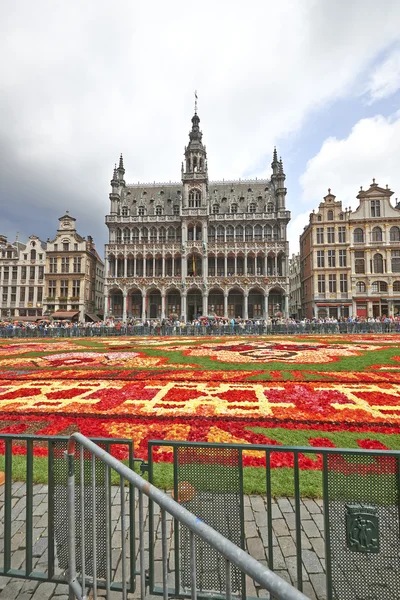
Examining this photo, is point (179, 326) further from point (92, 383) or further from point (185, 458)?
point (185, 458)

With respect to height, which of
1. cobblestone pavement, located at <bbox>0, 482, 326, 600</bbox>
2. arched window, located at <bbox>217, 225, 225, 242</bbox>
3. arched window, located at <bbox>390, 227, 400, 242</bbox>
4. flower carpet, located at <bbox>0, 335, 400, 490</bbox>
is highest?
arched window, located at <bbox>217, 225, 225, 242</bbox>

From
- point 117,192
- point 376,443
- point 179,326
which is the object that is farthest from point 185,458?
point 117,192

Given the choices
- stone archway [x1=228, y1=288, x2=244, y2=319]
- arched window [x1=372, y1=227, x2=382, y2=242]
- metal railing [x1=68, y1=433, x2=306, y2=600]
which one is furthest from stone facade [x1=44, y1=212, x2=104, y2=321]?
metal railing [x1=68, y1=433, x2=306, y2=600]

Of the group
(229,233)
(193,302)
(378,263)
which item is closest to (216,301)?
(193,302)

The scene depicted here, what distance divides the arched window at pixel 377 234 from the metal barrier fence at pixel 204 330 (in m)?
22.2

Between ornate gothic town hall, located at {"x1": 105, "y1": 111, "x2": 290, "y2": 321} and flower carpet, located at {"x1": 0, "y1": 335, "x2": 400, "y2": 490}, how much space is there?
35.5m

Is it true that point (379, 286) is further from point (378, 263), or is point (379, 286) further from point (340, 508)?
point (340, 508)

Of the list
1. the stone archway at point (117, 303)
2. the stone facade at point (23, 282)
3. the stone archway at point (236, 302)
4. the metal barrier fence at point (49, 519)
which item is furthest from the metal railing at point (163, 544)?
the stone facade at point (23, 282)

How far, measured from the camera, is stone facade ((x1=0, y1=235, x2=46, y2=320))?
1919 inches

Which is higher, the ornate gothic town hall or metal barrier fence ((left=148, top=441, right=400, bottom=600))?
the ornate gothic town hall

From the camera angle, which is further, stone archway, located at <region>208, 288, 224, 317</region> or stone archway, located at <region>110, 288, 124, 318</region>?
stone archway, located at <region>110, 288, 124, 318</region>

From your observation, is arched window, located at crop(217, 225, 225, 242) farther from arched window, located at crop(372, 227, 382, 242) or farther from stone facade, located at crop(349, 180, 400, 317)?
arched window, located at crop(372, 227, 382, 242)

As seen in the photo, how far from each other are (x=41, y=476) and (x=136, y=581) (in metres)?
2.16

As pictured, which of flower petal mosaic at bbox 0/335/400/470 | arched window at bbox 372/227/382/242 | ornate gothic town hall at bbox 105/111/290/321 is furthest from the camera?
ornate gothic town hall at bbox 105/111/290/321
